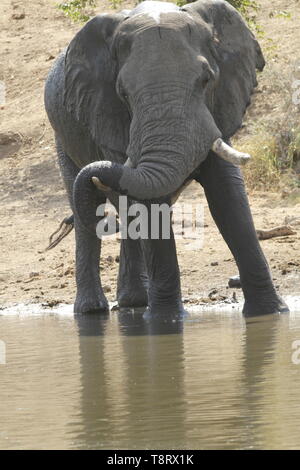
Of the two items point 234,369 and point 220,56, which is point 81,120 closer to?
point 220,56

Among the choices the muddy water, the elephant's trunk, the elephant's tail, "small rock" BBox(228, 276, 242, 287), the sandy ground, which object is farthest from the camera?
the elephant's tail

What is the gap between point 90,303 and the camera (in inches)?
373

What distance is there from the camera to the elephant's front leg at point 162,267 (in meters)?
8.06

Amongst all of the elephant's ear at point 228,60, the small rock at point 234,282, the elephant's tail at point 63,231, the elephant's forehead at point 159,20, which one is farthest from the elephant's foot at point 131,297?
the elephant's forehead at point 159,20

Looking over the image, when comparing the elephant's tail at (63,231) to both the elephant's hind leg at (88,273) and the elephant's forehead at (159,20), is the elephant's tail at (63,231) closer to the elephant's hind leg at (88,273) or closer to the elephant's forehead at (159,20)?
the elephant's hind leg at (88,273)

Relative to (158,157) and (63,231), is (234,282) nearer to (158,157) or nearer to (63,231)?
(63,231)

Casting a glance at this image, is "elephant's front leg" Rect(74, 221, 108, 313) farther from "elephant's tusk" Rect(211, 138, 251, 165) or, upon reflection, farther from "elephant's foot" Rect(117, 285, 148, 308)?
"elephant's tusk" Rect(211, 138, 251, 165)

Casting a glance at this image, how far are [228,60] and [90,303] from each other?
2.03 m

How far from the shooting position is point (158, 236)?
8.09m

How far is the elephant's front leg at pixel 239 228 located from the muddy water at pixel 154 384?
7.0 inches

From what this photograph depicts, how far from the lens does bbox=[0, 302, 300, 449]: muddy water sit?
16.6 ft

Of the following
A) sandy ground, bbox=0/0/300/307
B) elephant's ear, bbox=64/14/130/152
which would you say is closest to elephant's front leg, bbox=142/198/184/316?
elephant's ear, bbox=64/14/130/152

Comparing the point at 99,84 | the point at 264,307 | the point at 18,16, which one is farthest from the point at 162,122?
the point at 18,16
